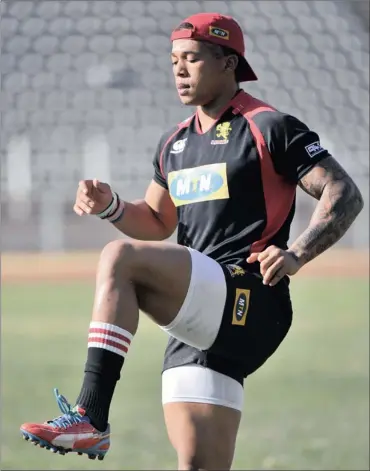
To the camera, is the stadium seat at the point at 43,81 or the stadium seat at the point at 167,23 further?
the stadium seat at the point at 43,81

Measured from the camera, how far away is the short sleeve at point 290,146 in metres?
3.45

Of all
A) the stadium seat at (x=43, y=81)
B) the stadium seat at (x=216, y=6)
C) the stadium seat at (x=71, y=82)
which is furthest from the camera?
the stadium seat at (x=71, y=82)

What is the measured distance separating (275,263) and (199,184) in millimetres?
476

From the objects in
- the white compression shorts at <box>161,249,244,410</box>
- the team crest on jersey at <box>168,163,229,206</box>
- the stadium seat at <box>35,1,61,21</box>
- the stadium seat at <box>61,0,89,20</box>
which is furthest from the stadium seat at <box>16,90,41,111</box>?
the white compression shorts at <box>161,249,244,410</box>

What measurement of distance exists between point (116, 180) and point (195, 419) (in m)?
13.3

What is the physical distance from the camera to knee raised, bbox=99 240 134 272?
3053mm

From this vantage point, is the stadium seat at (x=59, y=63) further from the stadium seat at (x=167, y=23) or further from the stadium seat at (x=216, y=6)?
the stadium seat at (x=216, y=6)

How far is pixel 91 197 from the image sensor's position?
360cm

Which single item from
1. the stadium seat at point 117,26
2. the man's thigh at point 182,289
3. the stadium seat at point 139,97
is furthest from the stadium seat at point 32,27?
the man's thigh at point 182,289

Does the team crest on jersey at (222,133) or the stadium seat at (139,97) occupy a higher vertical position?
the team crest on jersey at (222,133)

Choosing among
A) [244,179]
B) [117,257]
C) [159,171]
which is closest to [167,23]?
[159,171]

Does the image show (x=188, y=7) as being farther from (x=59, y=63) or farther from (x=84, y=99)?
(x=84, y=99)

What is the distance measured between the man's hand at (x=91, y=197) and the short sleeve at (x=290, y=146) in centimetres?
54

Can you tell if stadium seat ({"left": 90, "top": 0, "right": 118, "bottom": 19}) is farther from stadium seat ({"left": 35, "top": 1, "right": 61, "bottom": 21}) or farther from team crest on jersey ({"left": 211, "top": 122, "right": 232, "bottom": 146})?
team crest on jersey ({"left": 211, "top": 122, "right": 232, "bottom": 146})
